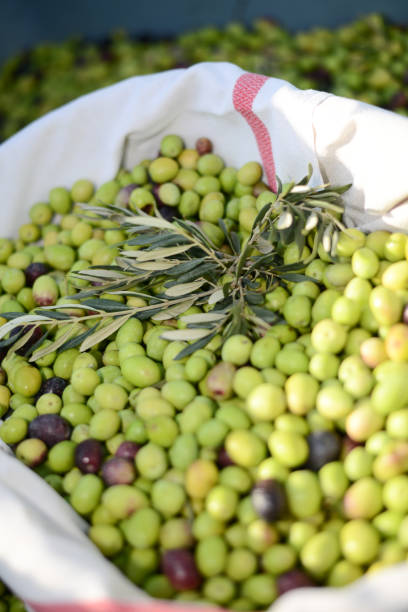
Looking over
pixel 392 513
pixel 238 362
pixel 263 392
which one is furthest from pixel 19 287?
pixel 392 513

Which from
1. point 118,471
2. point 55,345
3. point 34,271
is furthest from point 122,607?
point 34,271

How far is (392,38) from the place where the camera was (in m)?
4.19

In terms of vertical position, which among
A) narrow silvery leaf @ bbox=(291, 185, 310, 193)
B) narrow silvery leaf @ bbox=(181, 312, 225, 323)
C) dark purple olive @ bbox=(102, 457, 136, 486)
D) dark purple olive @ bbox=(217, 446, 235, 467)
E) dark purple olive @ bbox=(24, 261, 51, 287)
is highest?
narrow silvery leaf @ bbox=(291, 185, 310, 193)

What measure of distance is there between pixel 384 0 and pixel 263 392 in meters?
3.97

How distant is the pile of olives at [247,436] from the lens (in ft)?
4.84

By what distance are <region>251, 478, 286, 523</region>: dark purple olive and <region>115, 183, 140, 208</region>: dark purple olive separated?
1.55 m

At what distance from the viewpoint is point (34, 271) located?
2.51m

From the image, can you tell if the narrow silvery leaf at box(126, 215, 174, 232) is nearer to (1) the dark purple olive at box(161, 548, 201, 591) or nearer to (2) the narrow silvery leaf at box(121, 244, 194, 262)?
(2) the narrow silvery leaf at box(121, 244, 194, 262)

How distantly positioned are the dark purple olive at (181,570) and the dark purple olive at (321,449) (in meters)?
0.45

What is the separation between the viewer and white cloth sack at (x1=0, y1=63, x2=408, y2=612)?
1379 mm

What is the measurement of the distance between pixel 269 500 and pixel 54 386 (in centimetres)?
99

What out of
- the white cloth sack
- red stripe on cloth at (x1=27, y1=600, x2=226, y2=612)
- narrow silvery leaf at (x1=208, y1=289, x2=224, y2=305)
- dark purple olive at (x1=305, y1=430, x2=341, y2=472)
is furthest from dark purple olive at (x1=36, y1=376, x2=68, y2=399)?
dark purple olive at (x1=305, y1=430, x2=341, y2=472)

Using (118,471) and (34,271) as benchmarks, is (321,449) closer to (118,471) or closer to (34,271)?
(118,471)

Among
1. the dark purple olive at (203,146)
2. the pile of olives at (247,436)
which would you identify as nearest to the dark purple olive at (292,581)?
the pile of olives at (247,436)
